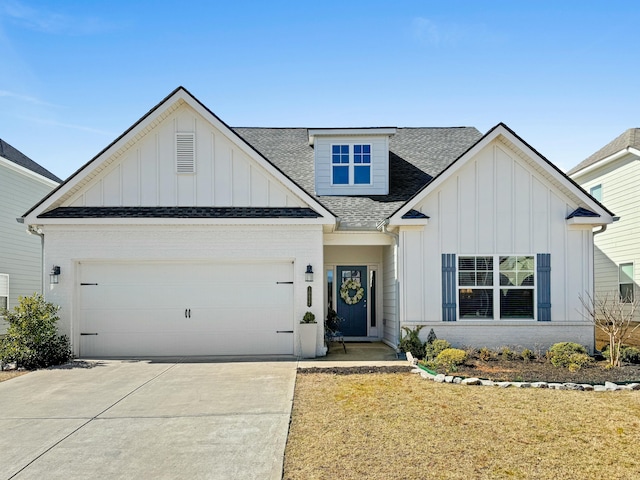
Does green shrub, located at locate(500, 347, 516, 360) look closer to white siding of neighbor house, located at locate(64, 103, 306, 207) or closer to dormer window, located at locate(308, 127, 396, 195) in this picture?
dormer window, located at locate(308, 127, 396, 195)

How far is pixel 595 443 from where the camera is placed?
21.4ft

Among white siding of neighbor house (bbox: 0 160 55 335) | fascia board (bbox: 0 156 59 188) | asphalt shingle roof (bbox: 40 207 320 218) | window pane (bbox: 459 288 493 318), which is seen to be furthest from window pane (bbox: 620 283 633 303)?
fascia board (bbox: 0 156 59 188)

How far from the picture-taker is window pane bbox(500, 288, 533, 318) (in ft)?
44.0

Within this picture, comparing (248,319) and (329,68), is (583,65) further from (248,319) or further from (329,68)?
(248,319)

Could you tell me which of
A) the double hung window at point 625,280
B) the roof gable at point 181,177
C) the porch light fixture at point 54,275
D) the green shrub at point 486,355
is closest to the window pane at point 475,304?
the green shrub at point 486,355

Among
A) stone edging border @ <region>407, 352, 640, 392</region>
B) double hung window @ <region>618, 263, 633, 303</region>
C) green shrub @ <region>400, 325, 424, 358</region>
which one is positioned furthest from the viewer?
double hung window @ <region>618, 263, 633, 303</region>

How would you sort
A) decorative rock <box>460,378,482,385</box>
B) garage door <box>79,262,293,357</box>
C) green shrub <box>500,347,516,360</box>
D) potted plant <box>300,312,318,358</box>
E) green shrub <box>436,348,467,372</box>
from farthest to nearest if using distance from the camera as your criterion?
1. garage door <box>79,262,293,357</box>
2. potted plant <box>300,312,318,358</box>
3. green shrub <box>500,347,516,360</box>
4. green shrub <box>436,348,467,372</box>
5. decorative rock <box>460,378,482,385</box>

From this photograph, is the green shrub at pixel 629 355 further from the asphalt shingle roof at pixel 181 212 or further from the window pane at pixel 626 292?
the asphalt shingle roof at pixel 181 212

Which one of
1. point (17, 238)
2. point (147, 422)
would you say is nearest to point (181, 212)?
point (147, 422)

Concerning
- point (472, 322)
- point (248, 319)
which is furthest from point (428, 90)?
point (248, 319)

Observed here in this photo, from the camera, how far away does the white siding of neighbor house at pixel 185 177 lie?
1358cm

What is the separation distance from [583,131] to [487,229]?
6.04 meters

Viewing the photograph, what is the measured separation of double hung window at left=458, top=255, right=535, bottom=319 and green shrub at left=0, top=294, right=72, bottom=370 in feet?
31.3

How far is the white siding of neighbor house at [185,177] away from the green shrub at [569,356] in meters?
6.69
